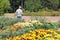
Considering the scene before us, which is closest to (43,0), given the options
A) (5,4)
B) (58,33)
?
(5,4)

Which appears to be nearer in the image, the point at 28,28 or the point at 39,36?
the point at 39,36

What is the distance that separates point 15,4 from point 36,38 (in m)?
32.2

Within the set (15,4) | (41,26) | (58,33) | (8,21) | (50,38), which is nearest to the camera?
(50,38)

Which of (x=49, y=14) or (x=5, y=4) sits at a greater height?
(x=5, y=4)

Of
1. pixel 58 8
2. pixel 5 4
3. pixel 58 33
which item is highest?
pixel 58 33

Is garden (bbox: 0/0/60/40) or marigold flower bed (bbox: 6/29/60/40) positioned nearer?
marigold flower bed (bbox: 6/29/60/40)

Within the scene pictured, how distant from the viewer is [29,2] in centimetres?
3594

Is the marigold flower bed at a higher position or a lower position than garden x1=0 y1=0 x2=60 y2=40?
higher

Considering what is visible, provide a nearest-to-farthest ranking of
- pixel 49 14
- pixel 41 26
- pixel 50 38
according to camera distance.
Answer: pixel 50 38, pixel 41 26, pixel 49 14

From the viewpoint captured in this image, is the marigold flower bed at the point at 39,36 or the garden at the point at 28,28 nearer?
the marigold flower bed at the point at 39,36

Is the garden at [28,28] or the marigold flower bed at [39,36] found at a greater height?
the marigold flower bed at [39,36]

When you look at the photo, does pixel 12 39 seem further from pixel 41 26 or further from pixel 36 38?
pixel 41 26

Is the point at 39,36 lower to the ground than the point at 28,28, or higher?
higher

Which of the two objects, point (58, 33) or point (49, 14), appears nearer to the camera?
point (58, 33)
